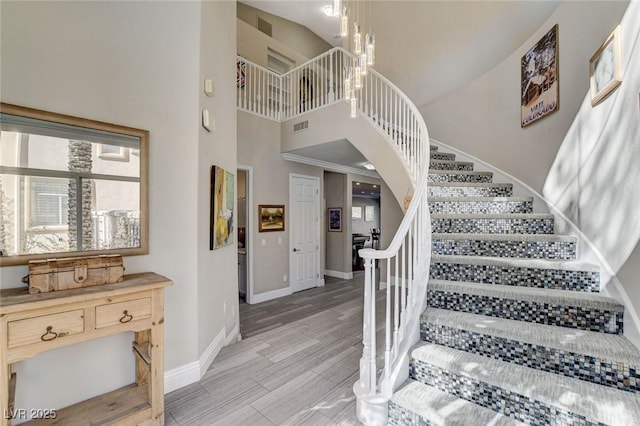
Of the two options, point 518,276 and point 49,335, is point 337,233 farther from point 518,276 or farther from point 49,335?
Answer: point 49,335

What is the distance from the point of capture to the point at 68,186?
1.82 m

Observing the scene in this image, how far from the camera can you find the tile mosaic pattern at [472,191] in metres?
3.41

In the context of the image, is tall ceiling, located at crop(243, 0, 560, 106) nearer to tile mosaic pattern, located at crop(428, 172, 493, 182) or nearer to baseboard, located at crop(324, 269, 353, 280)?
tile mosaic pattern, located at crop(428, 172, 493, 182)

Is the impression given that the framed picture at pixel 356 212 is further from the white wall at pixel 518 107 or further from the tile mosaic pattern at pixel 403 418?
the tile mosaic pattern at pixel 403 418

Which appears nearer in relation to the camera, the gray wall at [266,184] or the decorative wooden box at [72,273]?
the decorative wooden box at [72,273]

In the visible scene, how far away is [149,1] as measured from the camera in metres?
2.14

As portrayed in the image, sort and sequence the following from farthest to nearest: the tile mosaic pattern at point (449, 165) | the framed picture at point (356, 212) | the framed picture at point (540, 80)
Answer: the framed picture at point (356, 212) → the tile mosaic pattern at point (449, 165) → the framed picture at point (540, 80)

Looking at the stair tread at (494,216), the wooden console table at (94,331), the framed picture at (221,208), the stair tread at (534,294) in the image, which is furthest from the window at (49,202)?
the stair tread at (494,216)

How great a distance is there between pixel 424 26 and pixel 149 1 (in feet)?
14.2

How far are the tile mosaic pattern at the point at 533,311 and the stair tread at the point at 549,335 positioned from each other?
1.8 inches

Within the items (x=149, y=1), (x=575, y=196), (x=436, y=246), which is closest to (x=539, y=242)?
(x=575, y=196)

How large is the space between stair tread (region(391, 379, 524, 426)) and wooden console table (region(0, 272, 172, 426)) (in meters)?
1.62

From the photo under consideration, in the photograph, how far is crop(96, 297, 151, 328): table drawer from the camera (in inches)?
64.1

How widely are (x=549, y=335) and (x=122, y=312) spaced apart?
2641mm
